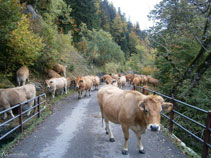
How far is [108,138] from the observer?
18.2 feet

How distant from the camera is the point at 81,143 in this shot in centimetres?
517

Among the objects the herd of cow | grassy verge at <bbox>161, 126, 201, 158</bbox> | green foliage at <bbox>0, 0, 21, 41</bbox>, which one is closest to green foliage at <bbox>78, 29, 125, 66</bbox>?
green foliage at <bbox>0, 0, 21, 41</bbox>

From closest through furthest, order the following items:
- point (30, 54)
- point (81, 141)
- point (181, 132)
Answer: point (81, 141)
point (181, 132)
point (30, 54)

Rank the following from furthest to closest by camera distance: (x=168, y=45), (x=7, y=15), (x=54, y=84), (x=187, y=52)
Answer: (x=168, y=45) → (x=54, y=84) → (x=187, y=52) → (x=7, y=15)

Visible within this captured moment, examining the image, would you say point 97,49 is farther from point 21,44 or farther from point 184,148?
point 184,148

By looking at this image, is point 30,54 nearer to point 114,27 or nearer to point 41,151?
point 41,151

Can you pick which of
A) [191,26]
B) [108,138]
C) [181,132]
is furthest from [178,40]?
[108,138]

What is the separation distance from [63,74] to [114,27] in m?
44.7

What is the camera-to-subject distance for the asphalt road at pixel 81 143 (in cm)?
447

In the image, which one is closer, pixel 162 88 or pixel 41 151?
pixel 41 151

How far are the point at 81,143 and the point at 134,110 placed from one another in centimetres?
→ 222

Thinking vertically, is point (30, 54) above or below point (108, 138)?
above

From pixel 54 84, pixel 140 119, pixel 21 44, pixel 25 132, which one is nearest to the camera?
pixel 140 119

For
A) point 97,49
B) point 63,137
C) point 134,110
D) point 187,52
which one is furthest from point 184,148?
point 97,49
